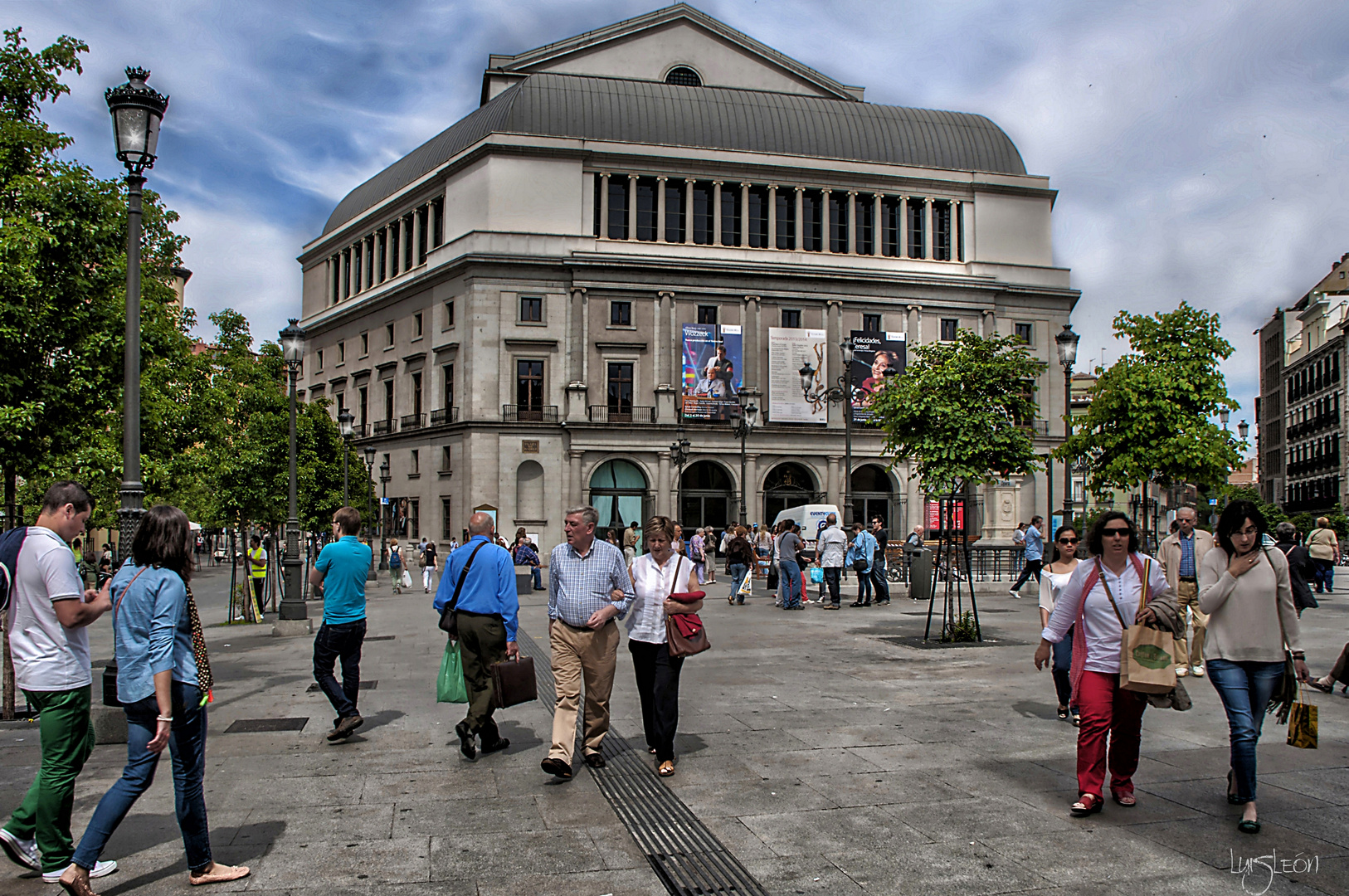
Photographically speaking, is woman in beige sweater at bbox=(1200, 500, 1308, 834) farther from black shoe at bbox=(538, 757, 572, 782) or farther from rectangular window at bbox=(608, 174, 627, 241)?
rectangular window at bbox=(608, 174, 627, 241)

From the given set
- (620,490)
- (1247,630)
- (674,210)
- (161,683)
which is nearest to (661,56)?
(674,210)

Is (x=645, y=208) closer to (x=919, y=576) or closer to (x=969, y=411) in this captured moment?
(x=919, y=576)

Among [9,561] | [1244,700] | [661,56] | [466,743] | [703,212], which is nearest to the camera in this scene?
[9,561]

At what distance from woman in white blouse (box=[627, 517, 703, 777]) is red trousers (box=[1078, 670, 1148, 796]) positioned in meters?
2.61

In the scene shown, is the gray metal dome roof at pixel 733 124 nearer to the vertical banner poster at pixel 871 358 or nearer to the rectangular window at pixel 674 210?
the rectangular window at pixel 674 210

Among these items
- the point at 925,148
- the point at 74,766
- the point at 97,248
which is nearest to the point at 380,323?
the point at 925,148

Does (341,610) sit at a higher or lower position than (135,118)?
lower

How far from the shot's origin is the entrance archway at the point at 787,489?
169ft

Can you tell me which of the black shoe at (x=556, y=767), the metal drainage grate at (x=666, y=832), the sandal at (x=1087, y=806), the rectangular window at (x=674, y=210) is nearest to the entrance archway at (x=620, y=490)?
the rectangular window at (x=674, y=210)

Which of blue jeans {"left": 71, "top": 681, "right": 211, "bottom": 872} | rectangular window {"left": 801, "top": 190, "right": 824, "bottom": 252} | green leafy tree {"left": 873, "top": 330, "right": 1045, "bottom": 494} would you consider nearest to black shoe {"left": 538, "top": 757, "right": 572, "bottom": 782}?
blue jeans {"left": 71, "top": 681, "right": 211, "bottom": 872}

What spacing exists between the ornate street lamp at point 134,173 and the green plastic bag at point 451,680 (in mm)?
3384

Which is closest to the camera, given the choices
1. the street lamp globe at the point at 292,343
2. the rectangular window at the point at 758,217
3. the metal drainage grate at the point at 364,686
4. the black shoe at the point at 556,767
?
the black shoe at the point at 556,767

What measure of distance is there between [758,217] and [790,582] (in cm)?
3507

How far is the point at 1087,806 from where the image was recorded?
6.18 metres
